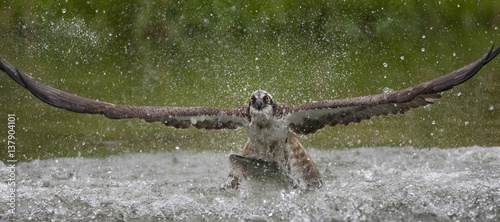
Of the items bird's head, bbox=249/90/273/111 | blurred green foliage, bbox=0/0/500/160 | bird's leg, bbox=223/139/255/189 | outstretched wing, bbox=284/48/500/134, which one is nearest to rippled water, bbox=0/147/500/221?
bird's leg, bbox=223/139/255/189

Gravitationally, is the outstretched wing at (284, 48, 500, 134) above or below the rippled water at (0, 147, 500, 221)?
above

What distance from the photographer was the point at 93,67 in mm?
12266

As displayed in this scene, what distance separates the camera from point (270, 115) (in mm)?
8281

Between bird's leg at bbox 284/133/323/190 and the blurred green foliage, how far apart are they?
312 cm

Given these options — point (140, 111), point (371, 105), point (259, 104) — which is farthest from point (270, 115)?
point (140, 111)

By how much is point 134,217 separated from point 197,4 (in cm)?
614

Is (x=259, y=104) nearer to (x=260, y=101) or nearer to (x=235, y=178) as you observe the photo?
(x=260, y=101)

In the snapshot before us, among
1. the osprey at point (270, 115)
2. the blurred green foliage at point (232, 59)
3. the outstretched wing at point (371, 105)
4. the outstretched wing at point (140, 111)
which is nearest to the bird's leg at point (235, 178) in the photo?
the osprey at point (270, 115)

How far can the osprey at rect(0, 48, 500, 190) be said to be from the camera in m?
7.79

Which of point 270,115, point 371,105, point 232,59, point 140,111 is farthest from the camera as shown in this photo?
point 232,59

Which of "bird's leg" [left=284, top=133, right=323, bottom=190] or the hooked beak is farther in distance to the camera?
"bird's leg" [left=284, top=133, right=323, bottom=190]

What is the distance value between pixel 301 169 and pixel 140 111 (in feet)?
7.85

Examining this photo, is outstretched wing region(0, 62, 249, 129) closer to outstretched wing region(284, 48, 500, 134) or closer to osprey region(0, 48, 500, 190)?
osprey region(0, 48, 500, 190)

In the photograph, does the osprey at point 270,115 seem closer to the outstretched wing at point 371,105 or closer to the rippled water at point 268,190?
the outstretched wing at point 371,105
